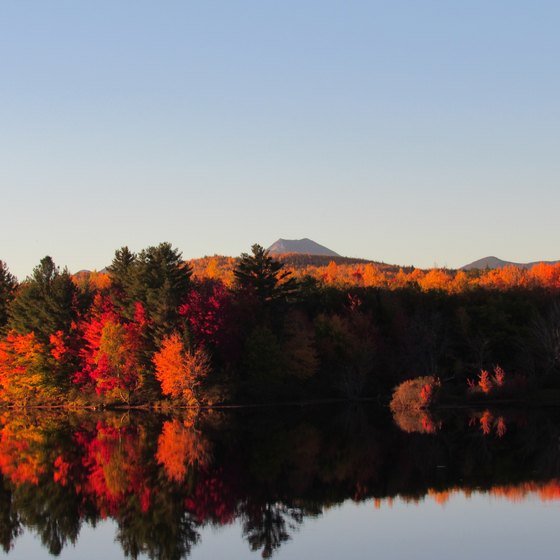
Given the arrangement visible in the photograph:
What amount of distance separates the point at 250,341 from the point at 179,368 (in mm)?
6881

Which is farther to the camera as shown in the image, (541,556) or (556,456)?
(556,456)

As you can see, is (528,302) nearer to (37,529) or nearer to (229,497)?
(229,497)

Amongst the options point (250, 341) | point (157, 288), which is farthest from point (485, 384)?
point (157, 288)

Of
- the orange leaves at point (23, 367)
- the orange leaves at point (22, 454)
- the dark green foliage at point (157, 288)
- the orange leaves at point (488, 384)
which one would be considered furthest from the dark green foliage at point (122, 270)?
the orange leaves at point (488, 384)

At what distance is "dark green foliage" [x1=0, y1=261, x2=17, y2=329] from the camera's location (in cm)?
8044

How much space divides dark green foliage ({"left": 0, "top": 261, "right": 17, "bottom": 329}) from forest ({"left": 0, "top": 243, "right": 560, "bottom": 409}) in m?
0.14

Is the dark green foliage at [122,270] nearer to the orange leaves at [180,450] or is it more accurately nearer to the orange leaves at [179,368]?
the orange leaves at [179,368]

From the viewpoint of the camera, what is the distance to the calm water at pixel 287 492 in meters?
23.2

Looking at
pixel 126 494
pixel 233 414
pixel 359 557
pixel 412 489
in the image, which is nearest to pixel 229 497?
pixel 126 494

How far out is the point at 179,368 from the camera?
6341 centimetres

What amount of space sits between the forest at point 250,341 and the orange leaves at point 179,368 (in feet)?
0.31

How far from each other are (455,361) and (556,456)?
1573 inches

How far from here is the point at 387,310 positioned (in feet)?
266

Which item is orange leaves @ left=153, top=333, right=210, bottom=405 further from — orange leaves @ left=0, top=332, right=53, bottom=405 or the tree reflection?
the tree reflection
